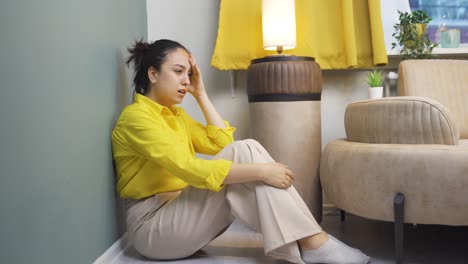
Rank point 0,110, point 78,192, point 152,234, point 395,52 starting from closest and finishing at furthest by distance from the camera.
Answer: point 0,110 < point 78,192 < point 152,234 < point 395,52

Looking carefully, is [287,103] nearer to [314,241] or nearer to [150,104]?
[150,104]

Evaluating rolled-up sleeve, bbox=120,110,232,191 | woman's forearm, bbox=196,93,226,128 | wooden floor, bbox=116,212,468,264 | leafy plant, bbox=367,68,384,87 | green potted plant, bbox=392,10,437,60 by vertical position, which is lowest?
wooden floor, bbox=116,212,468,264

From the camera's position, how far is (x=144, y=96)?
77.3 inches

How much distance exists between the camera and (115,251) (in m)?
1.99

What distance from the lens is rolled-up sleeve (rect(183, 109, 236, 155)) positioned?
2133 millimetres

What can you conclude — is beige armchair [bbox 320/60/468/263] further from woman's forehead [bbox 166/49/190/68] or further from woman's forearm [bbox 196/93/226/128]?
woman's forehead [bbox 166/49/190/68]

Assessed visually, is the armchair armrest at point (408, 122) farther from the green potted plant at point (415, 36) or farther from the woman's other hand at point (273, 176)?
the green potted plant at point (415, 36)

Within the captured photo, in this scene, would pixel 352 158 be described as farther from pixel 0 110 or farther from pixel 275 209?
pixel 0 110

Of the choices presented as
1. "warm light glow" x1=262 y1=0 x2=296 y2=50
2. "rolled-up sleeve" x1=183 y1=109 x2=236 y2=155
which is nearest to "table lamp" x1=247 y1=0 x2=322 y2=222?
"warm light glow" x1=262 y1=0 x2=296 y2=50

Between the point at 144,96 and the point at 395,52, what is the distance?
1448mm

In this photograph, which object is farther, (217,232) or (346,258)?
(217,232)

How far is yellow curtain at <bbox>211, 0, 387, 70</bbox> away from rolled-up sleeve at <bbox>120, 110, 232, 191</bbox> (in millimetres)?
918

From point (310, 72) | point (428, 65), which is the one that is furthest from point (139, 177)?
point (428, 65)

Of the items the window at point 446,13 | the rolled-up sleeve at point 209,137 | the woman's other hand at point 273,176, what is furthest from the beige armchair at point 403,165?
the window at point 446,13
